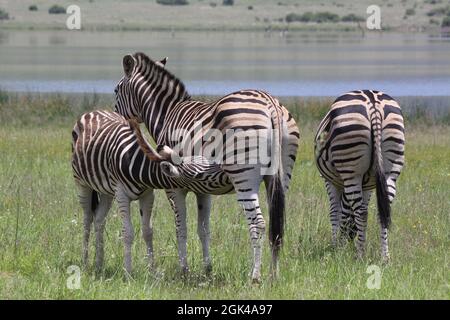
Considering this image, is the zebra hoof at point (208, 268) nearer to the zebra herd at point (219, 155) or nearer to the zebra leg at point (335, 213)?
the zebra herd at point (219, 155)

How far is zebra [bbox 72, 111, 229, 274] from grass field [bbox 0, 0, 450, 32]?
261 feet

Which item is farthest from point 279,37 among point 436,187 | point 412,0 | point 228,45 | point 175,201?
point 175,201

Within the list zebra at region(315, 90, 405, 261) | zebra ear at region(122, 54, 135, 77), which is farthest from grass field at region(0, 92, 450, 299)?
zebra ear at region(122, 54, 135, 77)

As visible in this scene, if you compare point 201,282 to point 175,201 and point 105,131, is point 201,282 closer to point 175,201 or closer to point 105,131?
point 175,201

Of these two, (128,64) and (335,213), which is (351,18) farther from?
(128,64)

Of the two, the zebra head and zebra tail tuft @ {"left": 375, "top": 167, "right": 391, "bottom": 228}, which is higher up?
the zebra head

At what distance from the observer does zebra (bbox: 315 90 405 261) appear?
32.7ft

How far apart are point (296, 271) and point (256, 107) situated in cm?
162

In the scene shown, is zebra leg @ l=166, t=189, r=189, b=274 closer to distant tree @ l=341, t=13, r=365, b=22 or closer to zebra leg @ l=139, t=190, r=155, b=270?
zebra leg @ l=139, t=190, r=155, b=270

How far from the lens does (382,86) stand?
129 ft

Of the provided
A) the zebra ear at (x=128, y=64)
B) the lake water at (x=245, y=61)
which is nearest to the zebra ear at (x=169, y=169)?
the zebra ear at (x=128, y=64)

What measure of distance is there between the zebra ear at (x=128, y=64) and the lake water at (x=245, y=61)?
21.0 meters

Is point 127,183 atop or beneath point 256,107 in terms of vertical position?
beneath

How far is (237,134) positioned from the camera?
28.5 feet
